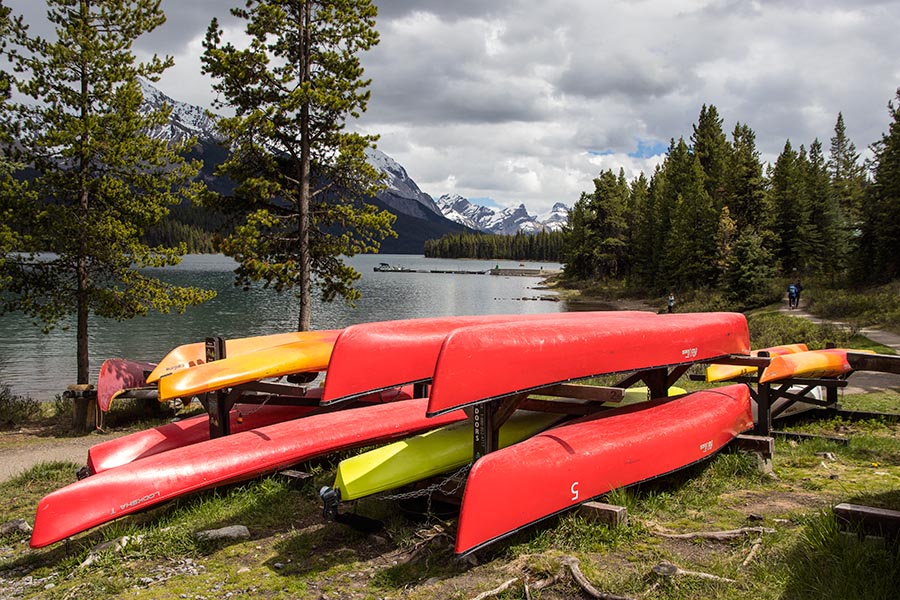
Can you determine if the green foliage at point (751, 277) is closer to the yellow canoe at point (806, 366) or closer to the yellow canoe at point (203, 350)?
the yellow canoe at point (806, 366)

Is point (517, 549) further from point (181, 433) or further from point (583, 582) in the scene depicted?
point (181, 433)

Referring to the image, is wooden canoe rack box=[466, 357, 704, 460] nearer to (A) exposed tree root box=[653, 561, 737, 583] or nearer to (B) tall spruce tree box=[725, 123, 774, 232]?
(A) exposed tree root box=[653, 561, 737, 583]

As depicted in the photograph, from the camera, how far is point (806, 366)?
9.77 metres

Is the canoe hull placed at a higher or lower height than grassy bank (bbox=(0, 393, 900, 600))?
higher

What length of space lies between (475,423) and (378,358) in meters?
1.42

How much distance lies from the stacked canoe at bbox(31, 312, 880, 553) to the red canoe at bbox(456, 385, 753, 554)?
0.5 inches

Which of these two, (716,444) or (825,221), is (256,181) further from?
(825,221)

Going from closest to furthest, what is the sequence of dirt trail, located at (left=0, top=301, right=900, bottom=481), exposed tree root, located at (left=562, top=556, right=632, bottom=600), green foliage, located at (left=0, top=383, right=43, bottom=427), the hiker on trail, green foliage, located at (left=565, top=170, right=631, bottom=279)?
exposed tree root, located at (left=562, top=556, right=632, bottom=600)
dirt trail, located at (left=0, top=301, right=900, bottom=481)
green foliage, located at (left=0, top=383, right=43, bottom=427)
the hiker on trail
green foliage, located at (left=565, top=170, right=631, bottom=279)

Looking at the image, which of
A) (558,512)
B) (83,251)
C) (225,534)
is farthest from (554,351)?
(83,251)

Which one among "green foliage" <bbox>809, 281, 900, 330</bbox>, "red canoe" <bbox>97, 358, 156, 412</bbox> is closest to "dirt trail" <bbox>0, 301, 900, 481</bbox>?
"red canoe" <bbox>97, 358, 156, 412</bbox>

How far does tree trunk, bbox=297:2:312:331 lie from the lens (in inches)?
619

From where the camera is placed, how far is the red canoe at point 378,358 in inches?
275

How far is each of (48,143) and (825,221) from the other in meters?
52.9

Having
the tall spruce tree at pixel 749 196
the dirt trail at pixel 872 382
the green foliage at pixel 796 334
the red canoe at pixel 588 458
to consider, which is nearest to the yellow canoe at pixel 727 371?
the red canoe at pixel 588 458
